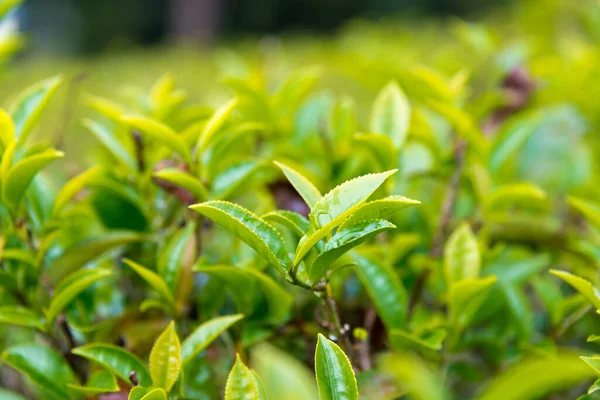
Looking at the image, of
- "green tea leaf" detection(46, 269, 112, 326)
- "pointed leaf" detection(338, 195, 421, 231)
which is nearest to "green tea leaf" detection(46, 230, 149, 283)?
"green tea leaf" detection(46, 269, 112, 326)

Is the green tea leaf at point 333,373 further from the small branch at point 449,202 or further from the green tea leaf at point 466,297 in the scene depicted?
the small branch at point 449,202

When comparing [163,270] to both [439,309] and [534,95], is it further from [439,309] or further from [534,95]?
[534,95]

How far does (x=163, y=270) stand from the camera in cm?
120

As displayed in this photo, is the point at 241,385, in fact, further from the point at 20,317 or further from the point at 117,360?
the point at 20,317

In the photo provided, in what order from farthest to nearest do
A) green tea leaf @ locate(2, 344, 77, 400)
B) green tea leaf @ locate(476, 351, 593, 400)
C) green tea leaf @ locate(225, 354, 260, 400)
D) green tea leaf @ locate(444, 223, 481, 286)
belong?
green tea leaf @ locate(444, 223, 481, 286) < green tea leaf @ locate(2, 344, 77, 400) < green tea leaf @ locate(225, 354, 260, 400) < green tea leaf @ locate(476, 351, 593, 400)

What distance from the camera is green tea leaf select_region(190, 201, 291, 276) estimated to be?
0.88m

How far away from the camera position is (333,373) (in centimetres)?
89

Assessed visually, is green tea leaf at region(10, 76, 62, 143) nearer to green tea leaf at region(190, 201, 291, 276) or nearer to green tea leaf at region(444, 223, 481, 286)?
green tea leaf at region(190, 201, 291, 276)

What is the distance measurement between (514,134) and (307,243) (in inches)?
32.7

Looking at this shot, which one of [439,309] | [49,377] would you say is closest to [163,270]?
[49,377]

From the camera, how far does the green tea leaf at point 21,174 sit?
3.45ft

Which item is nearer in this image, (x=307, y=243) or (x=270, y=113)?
(x=307, y=243)

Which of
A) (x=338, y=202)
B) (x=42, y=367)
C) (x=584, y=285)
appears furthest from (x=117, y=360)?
(x=584, y=285)

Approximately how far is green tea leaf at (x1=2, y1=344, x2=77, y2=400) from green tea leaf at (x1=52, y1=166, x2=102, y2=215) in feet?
0.90
